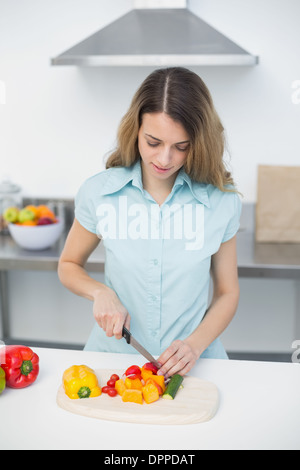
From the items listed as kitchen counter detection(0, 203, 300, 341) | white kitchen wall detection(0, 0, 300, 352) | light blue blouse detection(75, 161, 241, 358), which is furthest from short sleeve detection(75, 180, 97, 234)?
white kitchen wall detection(0, 0, 300, 352)

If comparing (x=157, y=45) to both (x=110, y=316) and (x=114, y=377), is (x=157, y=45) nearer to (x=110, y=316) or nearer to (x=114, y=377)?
(x=110, y=316)

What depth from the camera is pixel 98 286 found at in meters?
1.29

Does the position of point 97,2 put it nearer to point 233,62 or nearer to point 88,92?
point 88,92

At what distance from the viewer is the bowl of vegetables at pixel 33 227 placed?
88.8 inches

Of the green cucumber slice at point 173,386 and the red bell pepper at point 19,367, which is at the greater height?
the red bell pepper at point 19,367

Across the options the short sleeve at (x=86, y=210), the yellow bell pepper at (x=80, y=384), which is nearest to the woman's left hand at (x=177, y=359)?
the yellow bell pepper at (x=80, y=384)

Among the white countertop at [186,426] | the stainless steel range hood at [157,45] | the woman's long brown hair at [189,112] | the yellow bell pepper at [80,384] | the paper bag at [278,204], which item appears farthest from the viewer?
the paper bag at [278,204]

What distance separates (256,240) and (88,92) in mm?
1044

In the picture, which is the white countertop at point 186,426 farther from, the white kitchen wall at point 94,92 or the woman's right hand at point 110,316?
the white kitchen wall at point 94,92

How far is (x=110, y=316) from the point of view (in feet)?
3.77

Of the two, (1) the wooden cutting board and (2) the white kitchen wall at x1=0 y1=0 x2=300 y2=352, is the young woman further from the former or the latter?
(2) the white kitchen wall at x1=0 y1=0 x2=300 y2=352

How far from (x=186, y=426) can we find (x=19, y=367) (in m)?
0.36

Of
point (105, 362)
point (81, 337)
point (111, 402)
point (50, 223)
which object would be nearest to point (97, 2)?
point (50, 223)

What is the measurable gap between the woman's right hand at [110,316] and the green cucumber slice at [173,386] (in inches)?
5.7
